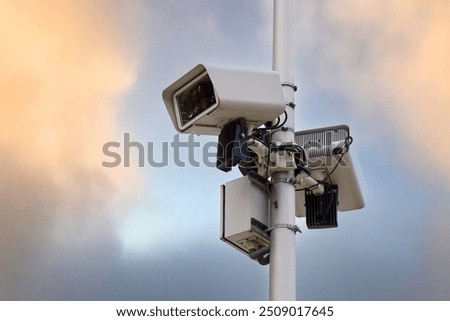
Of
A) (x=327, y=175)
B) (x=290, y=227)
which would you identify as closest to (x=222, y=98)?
(x=290, y=227)

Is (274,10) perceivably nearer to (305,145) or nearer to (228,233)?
(305,145)

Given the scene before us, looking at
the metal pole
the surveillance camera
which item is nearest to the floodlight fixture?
the metal pole

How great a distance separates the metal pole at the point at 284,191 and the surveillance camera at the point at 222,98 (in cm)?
54

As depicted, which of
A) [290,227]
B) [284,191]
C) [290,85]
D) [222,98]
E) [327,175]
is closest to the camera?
[222,98]

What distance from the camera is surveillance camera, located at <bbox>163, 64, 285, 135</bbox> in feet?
29.2

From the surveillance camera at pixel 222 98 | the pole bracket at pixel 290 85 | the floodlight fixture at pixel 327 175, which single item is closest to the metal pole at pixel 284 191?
the pole bracket at pixel 290 85

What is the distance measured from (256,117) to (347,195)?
150cm

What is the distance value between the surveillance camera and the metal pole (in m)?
0.54

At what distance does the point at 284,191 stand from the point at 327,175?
2.53 feet

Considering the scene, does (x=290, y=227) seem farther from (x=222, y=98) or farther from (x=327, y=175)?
(x=222, y=98)

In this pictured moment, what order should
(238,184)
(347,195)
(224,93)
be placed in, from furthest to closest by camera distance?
(347,195) < (238,184) < (224,93)

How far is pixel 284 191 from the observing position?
930 centimetres

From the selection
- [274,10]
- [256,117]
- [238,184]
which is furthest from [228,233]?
[274,10]
